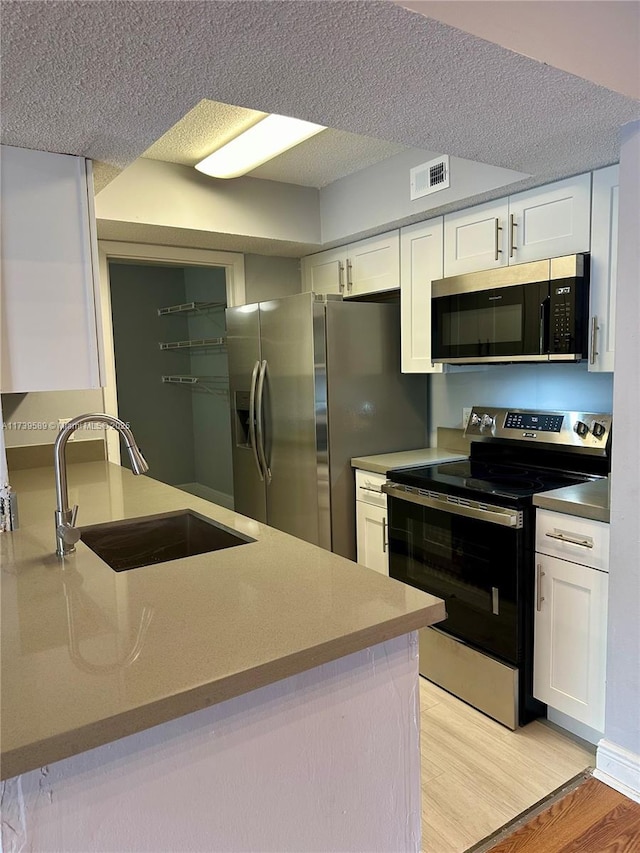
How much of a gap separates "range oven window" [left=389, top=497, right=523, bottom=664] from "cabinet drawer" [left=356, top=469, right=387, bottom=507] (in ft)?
0.53

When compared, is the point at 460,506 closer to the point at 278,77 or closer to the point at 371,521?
the point at 371,521

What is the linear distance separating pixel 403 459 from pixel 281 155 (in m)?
1.59

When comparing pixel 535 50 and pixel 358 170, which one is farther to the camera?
pixel 358 170

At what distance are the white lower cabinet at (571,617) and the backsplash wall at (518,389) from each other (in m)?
0.66

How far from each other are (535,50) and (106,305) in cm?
255

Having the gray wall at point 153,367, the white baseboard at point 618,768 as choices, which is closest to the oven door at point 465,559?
the white baseboard at point 618,768

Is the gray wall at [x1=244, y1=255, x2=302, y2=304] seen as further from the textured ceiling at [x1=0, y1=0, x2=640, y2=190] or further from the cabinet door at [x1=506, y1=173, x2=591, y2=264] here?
the textured ceiling at [x1=0, y1=0, x2=640, y2=190]

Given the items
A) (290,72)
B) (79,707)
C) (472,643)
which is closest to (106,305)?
(290,72)

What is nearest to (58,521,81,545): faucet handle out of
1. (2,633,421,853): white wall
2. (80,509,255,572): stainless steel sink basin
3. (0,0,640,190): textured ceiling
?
(80,509,255,572): stainless steel sink basin

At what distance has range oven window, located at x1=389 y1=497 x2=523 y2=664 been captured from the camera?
85.7 inches

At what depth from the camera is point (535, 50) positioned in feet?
4.30

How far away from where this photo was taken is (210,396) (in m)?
5.59

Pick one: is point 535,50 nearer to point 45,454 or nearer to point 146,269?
point 45,454

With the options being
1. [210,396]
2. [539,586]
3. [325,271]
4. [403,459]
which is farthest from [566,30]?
[210,396]
